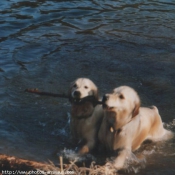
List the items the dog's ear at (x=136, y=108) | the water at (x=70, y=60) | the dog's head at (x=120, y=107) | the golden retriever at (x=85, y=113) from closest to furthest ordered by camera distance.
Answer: the dog's head at (x=120, y=107), the dog's ear at (x=136, y=108), the golden retriever at (x=85, y=113), the water at (x=70, y=60)

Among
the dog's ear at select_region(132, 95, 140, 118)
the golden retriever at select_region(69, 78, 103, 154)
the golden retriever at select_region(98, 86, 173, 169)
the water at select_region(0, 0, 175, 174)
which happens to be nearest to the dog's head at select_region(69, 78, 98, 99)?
the golden retriever at select_region(69, 78, 103, 154)

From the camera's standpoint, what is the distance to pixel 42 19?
1453cm

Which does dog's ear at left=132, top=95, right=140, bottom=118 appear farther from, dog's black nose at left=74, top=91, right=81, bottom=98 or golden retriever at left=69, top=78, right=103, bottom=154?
dog's black nose at left=74, top=91, right=81, bottom=98

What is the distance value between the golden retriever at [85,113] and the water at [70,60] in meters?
0.47

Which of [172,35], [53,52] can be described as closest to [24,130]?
[53,52]

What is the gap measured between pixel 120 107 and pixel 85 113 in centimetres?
62

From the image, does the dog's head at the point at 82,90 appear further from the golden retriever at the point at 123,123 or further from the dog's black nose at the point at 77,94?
the golden retriever at the point at 123,123

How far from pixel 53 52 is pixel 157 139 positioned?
4676 millimetres

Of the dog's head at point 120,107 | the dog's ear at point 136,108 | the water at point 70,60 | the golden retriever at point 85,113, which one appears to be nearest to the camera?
the dog's head at point 120,107

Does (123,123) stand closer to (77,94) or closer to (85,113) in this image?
(85,113)

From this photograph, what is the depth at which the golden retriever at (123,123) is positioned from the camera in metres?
6.82

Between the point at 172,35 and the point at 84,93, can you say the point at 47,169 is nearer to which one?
the point at 84,93

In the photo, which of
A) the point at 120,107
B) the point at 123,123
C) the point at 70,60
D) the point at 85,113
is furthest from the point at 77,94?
the point at 70,60

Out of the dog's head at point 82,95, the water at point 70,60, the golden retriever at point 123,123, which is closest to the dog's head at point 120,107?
the golden retriever at point 123,123
